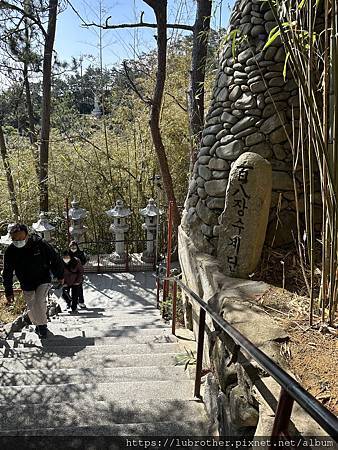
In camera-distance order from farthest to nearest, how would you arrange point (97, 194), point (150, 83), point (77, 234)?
1. point (97, 194)
2. point (150, 83)
3. point (77, 234)

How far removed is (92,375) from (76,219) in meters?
4.41

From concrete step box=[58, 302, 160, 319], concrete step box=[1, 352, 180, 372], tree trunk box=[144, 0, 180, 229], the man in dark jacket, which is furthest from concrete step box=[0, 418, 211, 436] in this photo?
tree trunk box=[144, 0, 180, 229]

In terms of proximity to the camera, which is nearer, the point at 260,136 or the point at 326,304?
the point at 326,304

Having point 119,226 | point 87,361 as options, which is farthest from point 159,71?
point 87,361

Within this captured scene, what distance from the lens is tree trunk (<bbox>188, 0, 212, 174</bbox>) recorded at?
5195 mm

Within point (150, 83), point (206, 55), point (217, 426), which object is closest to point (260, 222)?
point (217, 426)

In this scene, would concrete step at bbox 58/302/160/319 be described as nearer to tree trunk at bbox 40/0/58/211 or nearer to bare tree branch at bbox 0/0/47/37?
tree trunk at bbox 40/0/58/211

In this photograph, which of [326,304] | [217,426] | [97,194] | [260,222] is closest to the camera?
[217,426]

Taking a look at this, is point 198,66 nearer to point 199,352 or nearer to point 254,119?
point 254,119

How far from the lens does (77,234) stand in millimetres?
6688

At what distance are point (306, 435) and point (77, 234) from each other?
5947mm

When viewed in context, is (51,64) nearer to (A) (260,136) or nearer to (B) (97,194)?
(B) (97,194)

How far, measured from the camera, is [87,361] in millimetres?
2641

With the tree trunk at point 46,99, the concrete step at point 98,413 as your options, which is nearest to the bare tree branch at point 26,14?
the tree trunk at point 46,99
